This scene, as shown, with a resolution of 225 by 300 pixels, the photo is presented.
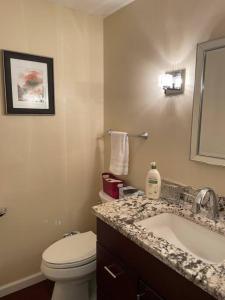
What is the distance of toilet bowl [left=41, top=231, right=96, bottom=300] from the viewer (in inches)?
60.4

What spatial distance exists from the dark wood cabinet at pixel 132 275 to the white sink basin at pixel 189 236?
0.50 ft

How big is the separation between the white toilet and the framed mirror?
1.00 metres

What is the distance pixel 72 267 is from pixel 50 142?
3.15 feet

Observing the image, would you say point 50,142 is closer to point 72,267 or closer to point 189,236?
point 72,267

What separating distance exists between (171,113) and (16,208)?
139cm

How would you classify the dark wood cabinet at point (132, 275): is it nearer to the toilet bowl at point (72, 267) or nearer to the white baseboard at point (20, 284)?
the toilet bowl at point (72, 267)

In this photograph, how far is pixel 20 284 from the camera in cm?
194

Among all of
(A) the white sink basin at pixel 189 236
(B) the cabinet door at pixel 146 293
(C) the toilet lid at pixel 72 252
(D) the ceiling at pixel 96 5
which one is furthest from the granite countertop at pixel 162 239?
(D) the ceiling at pixel 96 5

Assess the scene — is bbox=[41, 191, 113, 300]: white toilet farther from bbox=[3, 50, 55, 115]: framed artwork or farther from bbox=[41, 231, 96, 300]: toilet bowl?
bbox=[3, 50, 55, 115]: framed artwork

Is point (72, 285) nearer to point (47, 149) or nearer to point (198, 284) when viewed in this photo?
point (47, 149)

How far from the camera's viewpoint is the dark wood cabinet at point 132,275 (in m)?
0.89

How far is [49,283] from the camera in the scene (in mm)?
2018

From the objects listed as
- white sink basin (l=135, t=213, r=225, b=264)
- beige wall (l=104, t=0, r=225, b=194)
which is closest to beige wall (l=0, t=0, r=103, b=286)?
beige wall (l=104, t=0, r=225, b=194)

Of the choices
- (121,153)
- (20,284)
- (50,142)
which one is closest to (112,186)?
(121,153)
